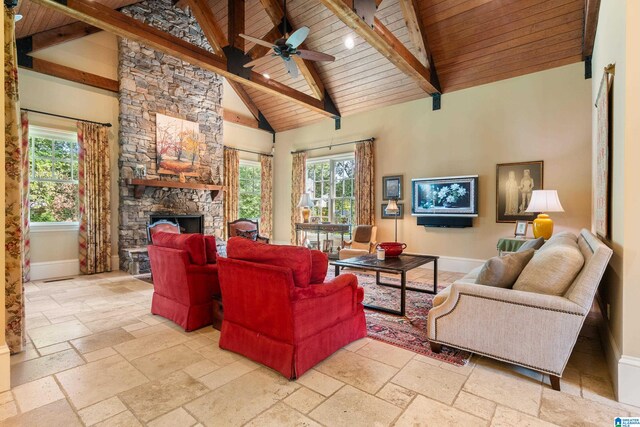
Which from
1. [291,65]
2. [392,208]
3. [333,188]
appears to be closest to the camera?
[291,65]

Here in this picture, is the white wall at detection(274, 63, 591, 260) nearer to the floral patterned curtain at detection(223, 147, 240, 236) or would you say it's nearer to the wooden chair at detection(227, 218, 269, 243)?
the floral patterned curtain at detection(223, 147, 240, 236)

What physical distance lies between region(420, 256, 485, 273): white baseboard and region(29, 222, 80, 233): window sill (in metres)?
6.52

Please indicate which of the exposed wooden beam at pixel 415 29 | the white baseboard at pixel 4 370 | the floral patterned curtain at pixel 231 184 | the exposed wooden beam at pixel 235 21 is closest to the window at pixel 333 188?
the floral patterned curtain at pixel 231 184

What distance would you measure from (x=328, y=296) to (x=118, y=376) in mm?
1581

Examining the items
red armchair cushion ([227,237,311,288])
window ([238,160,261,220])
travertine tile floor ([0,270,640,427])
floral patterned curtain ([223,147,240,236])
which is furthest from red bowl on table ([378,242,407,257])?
window ([238,160,261,220])

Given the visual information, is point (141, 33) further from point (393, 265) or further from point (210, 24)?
point (393, 265)

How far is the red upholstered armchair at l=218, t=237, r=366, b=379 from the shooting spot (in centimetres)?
215

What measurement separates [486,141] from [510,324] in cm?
436

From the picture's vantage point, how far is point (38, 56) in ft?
16.8

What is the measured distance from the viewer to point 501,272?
7.48 feet

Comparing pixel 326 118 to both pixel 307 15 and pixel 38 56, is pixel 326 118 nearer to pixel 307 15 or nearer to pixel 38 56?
pixel 307 15

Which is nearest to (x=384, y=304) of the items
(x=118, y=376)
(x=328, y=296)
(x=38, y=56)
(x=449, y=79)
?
(x=328, y=296)

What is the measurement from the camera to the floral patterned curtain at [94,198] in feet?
17.8

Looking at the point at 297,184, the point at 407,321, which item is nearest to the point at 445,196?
the point at 407,321
